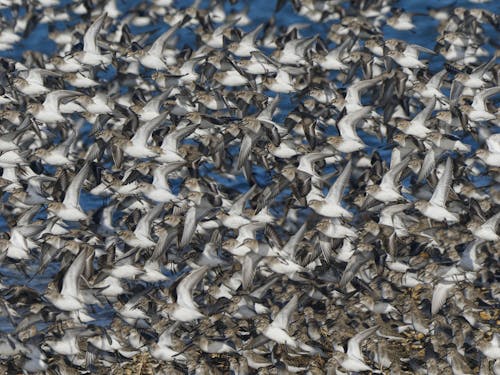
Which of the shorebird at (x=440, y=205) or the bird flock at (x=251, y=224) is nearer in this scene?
the bird flock at (x=251, y=224)

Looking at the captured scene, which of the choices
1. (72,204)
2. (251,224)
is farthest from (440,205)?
(72,204)

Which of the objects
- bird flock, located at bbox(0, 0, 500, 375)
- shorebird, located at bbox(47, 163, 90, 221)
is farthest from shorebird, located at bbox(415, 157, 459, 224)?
shorebird, located at bbox(47, 163, 90, 221)

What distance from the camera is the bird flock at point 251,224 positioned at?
19203 mm

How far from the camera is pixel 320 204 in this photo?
69.1 ft

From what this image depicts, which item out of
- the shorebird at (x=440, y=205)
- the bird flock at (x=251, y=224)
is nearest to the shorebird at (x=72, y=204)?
the bird flock at (x=251, y=224)

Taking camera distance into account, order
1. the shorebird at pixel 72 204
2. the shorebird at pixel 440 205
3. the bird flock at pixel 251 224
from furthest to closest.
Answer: the shorebird at pixel 72 204, the shorebird at pixel 440 205, the bird flock at pixel 251 224

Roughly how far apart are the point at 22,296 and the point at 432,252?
22.9ft

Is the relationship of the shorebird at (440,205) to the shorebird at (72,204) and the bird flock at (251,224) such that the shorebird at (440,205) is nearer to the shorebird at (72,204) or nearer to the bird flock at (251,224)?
the bird flock at (251,224)

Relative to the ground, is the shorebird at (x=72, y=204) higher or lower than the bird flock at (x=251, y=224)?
higher

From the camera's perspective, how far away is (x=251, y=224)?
2134 cm

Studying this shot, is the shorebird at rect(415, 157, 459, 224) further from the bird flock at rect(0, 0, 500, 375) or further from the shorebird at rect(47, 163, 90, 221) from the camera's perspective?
the shorebird at rect(47, 163, 90, 221)

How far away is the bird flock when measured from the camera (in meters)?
19.2

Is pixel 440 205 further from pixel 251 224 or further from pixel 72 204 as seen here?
pixel 72 204

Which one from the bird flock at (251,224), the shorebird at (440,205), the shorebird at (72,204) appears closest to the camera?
the bird flock at (251,224)
